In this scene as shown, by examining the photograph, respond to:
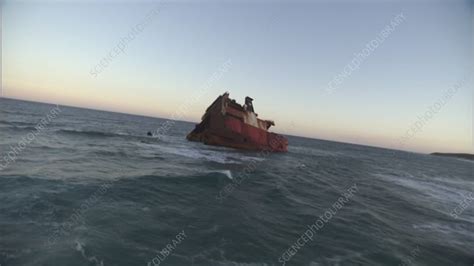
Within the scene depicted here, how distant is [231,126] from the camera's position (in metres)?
37.2

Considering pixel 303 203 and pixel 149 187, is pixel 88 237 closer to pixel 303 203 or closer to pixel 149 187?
pixel 149 187

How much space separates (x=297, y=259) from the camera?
9672mm

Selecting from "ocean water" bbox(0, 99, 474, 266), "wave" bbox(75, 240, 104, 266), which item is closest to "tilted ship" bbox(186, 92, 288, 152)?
"ocean water" bbox(0, 99, 474, 266)

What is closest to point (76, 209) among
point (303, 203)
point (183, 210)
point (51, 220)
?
point (51, 220)

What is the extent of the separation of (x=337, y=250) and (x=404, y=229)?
6.42 metres

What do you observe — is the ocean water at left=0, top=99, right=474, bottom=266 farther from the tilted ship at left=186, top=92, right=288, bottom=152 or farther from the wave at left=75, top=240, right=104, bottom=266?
the tilted ship at left=186, top=92, right=288, bottom=152

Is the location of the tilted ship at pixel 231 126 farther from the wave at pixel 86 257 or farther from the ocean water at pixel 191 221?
the wave at pixel 86 257

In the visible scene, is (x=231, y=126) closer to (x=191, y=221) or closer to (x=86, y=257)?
(x=191, y=221)

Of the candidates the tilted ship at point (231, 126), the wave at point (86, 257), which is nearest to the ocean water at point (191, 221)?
the wave at point (86, 257)

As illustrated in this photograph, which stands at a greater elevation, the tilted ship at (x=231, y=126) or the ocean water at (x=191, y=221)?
the tilted ship at (x=231, y=126)

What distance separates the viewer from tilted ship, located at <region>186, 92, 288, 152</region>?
36.4 meters

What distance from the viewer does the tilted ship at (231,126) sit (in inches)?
1432

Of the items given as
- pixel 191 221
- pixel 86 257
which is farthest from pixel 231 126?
pixel 86 257

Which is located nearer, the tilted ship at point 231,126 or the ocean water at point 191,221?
the ocean water at point 191,221
